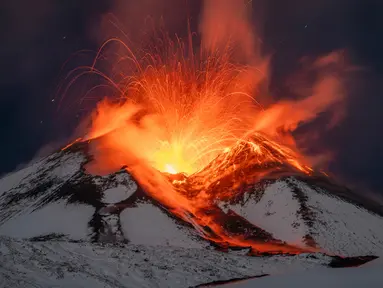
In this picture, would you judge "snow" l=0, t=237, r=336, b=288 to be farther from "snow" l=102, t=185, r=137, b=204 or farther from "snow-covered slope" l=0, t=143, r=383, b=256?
"snow" l=102, t=185, r=137, b=204

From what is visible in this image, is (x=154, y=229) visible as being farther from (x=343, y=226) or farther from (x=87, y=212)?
(x=343, y=226)

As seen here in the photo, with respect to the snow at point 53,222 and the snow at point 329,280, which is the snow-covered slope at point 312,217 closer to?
the snow at point 53,222

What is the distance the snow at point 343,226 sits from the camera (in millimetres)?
75875

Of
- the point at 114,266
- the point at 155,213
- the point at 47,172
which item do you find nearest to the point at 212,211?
the point at 155,213

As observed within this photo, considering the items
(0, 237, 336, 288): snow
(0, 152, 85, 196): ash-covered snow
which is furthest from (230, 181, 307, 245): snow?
(0, 237, 336, 288): snow

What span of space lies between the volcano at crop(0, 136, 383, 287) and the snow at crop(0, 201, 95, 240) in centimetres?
17

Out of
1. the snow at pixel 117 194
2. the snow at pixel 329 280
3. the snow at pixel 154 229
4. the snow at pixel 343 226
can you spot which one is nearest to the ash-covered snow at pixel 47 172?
the snow at pixel 117 194

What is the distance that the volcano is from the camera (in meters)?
70.8

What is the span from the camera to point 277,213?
88.8m

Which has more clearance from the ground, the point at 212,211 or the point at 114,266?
the point at 212,211

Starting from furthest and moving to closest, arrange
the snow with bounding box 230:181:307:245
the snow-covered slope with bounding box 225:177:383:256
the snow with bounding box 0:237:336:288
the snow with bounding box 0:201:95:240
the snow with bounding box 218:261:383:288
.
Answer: the snow with bounding box 230:181:307:245, the snow-covered slope with bounding box 225:177:383:256, the snow with bounding box 0:201:95:240, the snow with bounding box 0:237:336:288, the snow with bounding box 218:261:383:288

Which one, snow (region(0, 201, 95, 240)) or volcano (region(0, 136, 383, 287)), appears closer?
volcano (region(0, 136, 383, 287))

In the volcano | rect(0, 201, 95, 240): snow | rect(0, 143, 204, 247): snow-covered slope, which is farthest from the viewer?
rect(0, 201, 95, 240): snow

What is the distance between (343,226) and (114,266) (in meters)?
63.7
